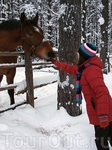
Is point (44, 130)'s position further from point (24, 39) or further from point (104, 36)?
point (104, 36)

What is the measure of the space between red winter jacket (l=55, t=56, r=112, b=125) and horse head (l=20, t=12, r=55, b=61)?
1492mm

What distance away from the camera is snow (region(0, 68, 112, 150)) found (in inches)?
131

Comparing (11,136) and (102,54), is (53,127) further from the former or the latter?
(102,54)

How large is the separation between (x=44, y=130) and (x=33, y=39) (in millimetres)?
1982

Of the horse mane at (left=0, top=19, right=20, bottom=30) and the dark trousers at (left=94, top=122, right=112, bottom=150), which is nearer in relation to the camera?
the dark trousers at (left=94, top=122, right=112, bottom=150)

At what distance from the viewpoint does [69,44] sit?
14.9 ft

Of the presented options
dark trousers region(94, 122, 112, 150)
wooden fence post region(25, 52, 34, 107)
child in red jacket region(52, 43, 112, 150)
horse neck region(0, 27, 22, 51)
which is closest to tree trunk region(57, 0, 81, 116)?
wooden fence post region(25, 52, 34, 107)

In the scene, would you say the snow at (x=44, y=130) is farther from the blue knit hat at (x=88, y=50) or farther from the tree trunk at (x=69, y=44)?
the blue knit hat at (x=88, y=50)

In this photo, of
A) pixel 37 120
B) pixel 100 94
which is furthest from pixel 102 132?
pixel 37 120

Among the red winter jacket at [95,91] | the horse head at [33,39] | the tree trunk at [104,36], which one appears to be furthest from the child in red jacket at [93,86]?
the tree trunk at [104,36]

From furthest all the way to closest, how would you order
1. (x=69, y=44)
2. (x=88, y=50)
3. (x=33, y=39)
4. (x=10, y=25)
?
(x=10, y=25)
(x=33, y=39)
(x=69, y=44)
(x=88, y=50)

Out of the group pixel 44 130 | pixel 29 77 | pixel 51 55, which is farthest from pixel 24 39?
pixel 44 130

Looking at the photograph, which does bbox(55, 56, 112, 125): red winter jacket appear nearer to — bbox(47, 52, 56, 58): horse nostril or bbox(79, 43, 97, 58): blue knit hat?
bbox(79, 43, 97, 58): blue knit hat

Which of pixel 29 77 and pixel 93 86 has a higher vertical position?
pixel 93 86
